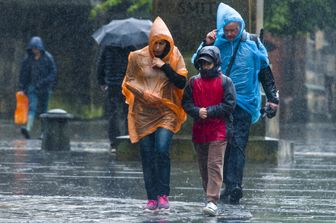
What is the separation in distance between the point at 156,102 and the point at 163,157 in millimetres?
494

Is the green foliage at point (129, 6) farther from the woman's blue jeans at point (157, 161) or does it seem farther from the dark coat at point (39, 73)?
the woman's blue jeans at point (157, 161)

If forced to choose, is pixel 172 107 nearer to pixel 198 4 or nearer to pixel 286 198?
pixel 286 198

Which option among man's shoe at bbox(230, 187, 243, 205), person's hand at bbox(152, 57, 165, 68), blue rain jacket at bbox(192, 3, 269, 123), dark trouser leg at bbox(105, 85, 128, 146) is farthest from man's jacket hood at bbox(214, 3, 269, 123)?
dark trouser leg at bbox(105, 85, 128, 146)

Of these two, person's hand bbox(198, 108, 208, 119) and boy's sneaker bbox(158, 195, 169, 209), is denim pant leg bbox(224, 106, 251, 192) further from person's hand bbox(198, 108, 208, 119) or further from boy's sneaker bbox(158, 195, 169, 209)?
person's hand bbox(198, 108, 208, 119)

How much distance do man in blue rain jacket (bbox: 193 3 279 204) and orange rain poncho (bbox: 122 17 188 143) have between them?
775 mm

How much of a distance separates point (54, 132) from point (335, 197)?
349 inches

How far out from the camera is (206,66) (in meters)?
12.6

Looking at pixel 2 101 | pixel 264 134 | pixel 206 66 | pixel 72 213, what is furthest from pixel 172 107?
pixel 2 101

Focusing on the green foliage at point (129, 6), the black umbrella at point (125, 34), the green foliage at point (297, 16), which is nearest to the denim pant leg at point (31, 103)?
the black umbrella at point (125, 34)

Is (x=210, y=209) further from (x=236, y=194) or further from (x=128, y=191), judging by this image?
(x=128, y=191)

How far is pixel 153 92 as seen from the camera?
12.8 meters

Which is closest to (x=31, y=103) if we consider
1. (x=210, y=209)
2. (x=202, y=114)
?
(x=202, y=114)

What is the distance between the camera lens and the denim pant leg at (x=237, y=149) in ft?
44.1

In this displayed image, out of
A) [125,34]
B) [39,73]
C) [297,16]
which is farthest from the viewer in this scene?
[297,16]
